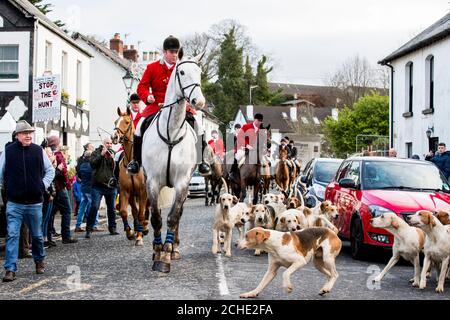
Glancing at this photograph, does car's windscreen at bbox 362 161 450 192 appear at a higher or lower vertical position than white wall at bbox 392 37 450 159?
lower

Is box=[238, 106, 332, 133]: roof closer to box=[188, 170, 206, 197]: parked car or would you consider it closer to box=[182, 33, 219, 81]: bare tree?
box=[182, 33, 219, 81]: bare tree

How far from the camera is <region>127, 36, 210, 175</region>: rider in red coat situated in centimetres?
1119

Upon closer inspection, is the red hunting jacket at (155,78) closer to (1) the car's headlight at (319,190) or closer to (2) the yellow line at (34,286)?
(2) the yellow line at (34,286)

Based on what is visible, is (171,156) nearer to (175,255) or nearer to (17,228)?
(175,255)

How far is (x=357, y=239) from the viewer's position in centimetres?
1173

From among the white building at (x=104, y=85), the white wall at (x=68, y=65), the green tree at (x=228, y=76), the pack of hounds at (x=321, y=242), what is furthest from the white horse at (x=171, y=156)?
the green tree at (x=228, y=76)

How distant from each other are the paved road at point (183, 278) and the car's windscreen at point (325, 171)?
20.9ft

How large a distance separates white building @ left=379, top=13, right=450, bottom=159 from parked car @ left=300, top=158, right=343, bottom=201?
952cm

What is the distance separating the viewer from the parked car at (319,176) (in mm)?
18080

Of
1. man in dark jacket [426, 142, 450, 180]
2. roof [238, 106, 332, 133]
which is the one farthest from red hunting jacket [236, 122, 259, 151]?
roof [238, 106, 332, 133]

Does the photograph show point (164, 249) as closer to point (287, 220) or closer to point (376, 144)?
point (287, 220)

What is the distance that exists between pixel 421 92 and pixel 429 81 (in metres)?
0.64

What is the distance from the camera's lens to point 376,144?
143ft

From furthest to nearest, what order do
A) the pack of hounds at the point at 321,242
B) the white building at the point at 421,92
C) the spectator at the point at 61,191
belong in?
the white building at the point at 421,92
the spectator at the point at 61,191
the pack of hounds at the point at 321,242
